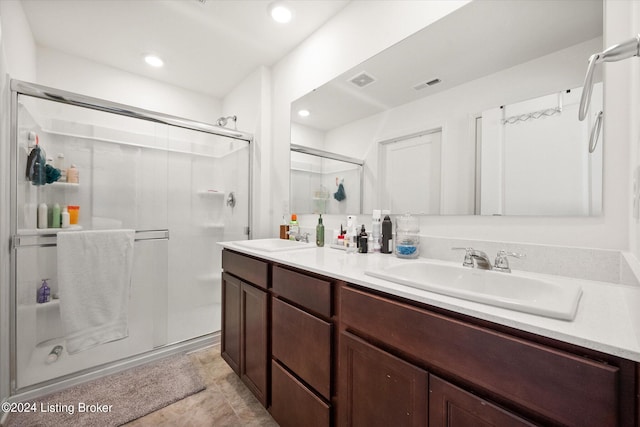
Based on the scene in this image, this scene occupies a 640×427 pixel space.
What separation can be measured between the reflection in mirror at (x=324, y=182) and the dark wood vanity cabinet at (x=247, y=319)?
28.2 inches

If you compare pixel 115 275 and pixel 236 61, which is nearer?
pixel 115 275

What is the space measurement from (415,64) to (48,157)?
230 cm

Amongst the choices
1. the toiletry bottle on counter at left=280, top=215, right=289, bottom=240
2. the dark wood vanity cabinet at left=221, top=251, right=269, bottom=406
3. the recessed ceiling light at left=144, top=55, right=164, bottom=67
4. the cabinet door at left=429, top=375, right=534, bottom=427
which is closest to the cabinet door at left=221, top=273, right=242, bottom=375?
the dark wood vanity cabinet at left=221, top=251, right=269, bottom=406

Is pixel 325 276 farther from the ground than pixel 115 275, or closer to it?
farther from the ground

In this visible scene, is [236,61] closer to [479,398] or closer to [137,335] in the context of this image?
[137,335]

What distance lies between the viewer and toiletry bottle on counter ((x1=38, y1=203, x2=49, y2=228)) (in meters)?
1.60

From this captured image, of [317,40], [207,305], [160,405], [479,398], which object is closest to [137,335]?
[207,305]

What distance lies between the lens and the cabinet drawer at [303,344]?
3.23 feet

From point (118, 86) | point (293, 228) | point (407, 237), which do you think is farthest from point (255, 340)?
point (118, 86)

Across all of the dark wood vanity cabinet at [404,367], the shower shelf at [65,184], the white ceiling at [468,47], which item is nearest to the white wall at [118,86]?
the shower shelf at [65,184]

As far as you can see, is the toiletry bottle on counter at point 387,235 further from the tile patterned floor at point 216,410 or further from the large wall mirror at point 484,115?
the tile patterned floor at point 216,410

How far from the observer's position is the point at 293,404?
1128 mm

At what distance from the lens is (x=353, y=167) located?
68.4 inches

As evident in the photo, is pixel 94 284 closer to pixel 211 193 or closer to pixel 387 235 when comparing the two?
pixel 211 193
